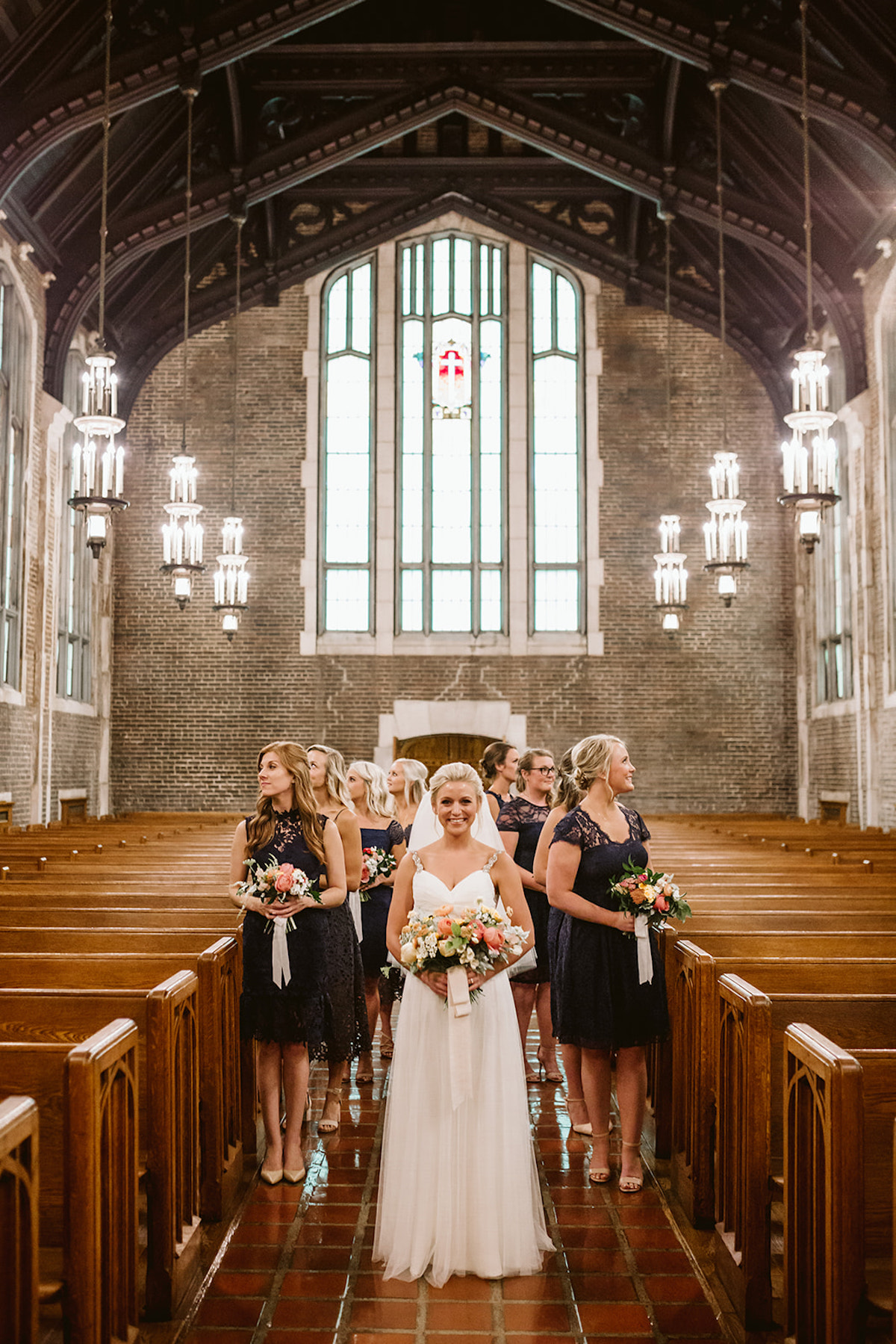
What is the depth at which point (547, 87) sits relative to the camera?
11977 mm

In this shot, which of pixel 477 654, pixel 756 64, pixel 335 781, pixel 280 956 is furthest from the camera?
pixel 477 654

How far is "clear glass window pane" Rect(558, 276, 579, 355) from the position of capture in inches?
591

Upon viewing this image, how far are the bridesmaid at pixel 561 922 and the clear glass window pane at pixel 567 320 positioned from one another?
1105cm

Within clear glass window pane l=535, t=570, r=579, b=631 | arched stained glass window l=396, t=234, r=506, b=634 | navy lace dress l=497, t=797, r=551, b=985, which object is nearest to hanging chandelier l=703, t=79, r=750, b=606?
clear glass window pane l=535, t=570, r=579, b=631

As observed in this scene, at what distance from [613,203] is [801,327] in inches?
114

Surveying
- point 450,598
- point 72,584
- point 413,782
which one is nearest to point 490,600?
point 450,598

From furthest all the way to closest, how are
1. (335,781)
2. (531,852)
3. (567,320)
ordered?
(567,320)
(531,852)
(335,781)

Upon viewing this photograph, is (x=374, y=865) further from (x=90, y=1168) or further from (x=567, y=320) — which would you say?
(x=567, y=320)

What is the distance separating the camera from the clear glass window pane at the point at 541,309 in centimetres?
1502

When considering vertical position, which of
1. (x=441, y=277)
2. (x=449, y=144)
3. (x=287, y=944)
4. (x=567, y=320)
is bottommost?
(x=287, y=944)

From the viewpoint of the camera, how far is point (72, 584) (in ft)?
43.9

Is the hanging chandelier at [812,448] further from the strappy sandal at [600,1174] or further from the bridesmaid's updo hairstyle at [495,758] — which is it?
the strappy sandal at [600,1174]

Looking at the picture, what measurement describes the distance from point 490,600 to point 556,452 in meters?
2.13

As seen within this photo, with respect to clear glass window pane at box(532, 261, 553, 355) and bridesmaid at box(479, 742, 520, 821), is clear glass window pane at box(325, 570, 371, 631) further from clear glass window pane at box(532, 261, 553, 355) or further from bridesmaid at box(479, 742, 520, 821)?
bridesmaid at box(479, 742, 520, 821)
